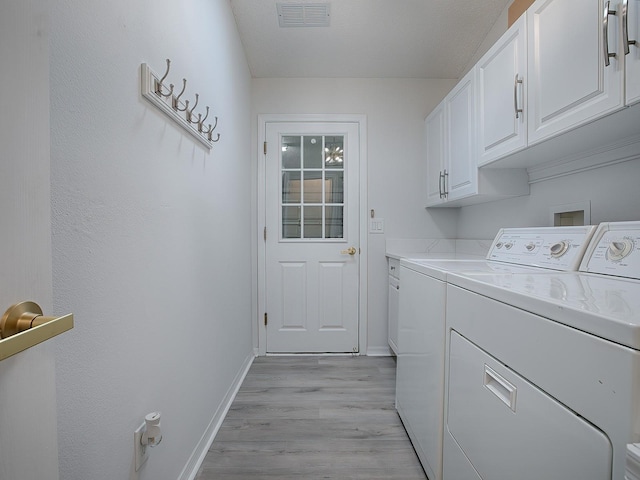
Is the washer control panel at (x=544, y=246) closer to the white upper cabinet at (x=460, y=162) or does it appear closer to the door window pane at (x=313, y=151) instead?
the white upper cabinet at (x=460, y=162)

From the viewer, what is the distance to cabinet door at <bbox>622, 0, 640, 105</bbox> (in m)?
0.84

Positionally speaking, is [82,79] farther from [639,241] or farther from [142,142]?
[639,241]

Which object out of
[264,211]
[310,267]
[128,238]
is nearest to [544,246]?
[128,238]

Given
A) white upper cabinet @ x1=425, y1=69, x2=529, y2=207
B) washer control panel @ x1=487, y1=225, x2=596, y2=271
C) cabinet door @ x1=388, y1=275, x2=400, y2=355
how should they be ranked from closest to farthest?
washer control panel @ x1=487, y1=225, x2=596, y2=271 → white upper cabinet @ x1=425, y1=69, x2=529, y2=207 → cabinet door @ x1=388, y1=275, x2=400, y2=355

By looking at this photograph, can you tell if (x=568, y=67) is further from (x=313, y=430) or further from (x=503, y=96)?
(x=313, y=430)

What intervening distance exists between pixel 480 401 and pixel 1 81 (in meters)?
1.21

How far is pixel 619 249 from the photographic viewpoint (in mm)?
991

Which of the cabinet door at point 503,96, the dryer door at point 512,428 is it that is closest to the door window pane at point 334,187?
the cabinet door at point 503,96

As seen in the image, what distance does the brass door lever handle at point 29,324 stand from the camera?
1.13 ft

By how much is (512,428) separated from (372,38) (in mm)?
2397

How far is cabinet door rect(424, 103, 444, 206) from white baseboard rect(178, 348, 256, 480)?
1984 mm

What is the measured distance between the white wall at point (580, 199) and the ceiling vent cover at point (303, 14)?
5.52 ft

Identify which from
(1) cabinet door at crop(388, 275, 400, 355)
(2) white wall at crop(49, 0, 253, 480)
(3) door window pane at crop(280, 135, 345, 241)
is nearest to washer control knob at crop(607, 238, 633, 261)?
(1) cabinet door at crop(388, 275, 400, 355)

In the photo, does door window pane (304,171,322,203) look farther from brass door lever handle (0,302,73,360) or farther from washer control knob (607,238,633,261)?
brass door lever handle (0,302,73,360)
